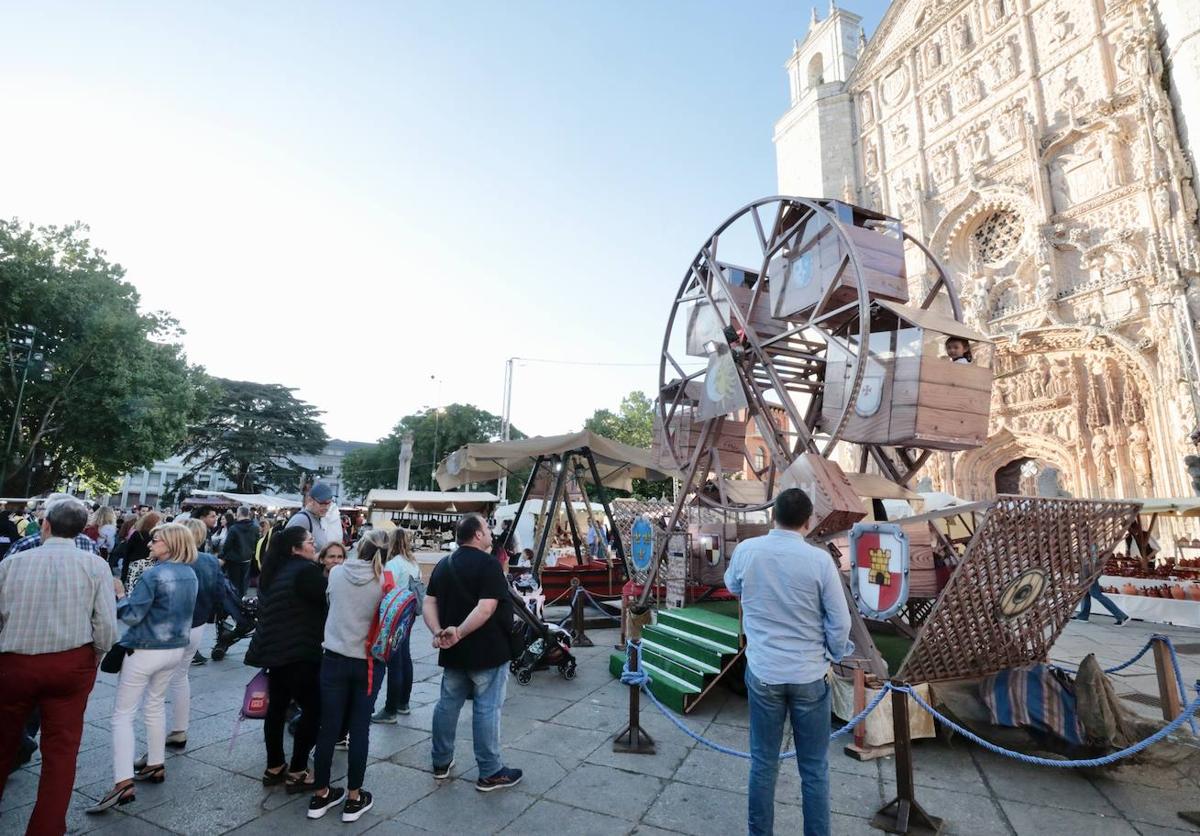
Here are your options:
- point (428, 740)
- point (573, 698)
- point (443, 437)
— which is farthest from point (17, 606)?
point (443, 437)

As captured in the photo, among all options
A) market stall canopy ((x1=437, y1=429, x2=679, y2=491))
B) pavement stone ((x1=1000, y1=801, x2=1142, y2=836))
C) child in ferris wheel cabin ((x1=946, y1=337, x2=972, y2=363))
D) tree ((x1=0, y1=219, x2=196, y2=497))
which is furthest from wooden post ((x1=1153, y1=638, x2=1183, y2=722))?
tree ((x1=0, y1=219, x2=196, y2=497))

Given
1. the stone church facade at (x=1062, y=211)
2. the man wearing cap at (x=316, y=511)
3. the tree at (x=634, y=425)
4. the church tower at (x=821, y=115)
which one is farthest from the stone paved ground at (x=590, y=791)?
the tree at (x=634, y=425)

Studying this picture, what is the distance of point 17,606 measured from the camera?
2930 mm

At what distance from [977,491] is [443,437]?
109 feet

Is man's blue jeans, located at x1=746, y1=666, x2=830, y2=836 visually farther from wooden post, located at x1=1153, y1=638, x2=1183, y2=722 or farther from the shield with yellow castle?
wooden post, located at x1=1153, y1=638, x2=1183, y2=722

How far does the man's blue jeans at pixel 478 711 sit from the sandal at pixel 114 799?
5.74 feet

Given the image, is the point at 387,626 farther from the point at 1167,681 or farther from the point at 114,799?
the point at 1167,681

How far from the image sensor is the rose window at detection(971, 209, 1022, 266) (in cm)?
2027

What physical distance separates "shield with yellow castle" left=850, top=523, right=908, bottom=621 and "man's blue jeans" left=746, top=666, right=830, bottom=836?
1231mm

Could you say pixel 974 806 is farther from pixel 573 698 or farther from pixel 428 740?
pixel 428 740

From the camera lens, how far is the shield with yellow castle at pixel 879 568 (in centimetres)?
383

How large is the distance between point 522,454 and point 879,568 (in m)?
5.91

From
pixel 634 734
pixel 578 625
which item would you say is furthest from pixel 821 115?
pixel 634 734

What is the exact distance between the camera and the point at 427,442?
42344 mm
